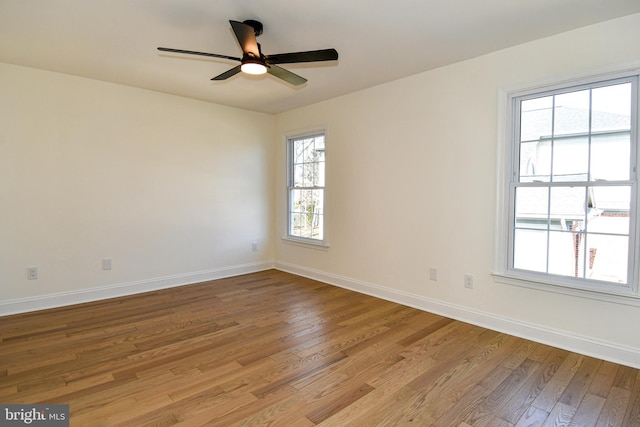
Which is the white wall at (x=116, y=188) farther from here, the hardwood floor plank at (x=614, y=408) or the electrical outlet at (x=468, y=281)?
the hardwood floor plank at (x=614, y=408)

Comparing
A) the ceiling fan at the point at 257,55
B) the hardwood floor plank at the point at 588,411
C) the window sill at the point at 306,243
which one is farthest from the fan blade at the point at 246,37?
the hardwood floor plank at the point at 588,411

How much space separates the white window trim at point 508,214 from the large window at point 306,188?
2.39 m

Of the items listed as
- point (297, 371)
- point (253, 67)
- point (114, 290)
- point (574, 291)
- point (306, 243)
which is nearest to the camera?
A: point (297, 371)

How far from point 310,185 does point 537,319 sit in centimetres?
332

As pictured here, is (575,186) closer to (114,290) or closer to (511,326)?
(511,326)

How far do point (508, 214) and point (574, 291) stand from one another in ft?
2.57

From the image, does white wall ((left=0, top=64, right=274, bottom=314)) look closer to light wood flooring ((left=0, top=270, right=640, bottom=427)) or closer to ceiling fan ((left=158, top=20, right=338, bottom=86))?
light wood flooring ((left=0, top=270, right=640, bottom=427))

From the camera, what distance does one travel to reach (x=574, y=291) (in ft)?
8.75

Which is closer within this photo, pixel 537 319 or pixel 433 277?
pixel 537 319

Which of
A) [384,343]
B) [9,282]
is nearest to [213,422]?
[384,343]

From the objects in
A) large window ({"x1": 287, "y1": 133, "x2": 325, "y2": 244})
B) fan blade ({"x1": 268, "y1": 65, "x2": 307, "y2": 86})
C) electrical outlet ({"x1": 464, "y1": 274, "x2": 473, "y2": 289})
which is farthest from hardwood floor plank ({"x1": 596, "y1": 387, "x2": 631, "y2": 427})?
large window ({"x1": 287, "y1": 133, "x2": 325, "y2": 244})

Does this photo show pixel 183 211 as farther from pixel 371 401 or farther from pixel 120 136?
pixel 371 401

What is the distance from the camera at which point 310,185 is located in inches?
202

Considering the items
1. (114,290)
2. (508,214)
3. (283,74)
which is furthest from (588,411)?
(114,290)
